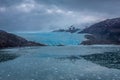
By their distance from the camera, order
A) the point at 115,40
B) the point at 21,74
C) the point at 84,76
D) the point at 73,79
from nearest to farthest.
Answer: the point at 73,79
the point at 84,76
the point at 21,74
the point at 115,40

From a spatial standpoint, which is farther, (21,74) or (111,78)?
(21,74)

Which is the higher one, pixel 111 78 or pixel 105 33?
pixel 105 33

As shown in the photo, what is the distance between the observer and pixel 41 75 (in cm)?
2483

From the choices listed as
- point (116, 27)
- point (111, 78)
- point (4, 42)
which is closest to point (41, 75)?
point (111, 78)

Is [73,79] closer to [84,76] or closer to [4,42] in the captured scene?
[84,76]

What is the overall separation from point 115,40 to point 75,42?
20163 mm

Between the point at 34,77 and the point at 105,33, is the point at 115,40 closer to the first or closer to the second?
the point at 105,33

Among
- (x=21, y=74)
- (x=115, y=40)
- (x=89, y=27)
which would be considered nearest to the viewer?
(x=21, y=74)

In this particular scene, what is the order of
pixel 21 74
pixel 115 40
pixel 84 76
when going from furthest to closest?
pixel 115 40 < pixel 21 74 < pixel 84 76

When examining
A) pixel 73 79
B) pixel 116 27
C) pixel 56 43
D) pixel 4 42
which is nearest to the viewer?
pixel 73 79

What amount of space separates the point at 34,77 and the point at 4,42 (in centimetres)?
6690

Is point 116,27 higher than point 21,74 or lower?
higher

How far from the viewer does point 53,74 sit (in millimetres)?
25297

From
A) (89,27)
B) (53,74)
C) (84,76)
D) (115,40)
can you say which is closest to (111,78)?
(84,76)
